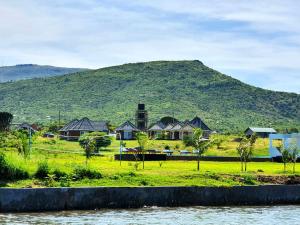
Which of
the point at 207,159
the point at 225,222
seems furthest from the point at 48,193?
the point at 207,159

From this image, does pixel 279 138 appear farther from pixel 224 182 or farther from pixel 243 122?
pixel 243 122

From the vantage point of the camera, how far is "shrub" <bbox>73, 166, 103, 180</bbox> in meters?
42.2

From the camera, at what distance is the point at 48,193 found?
37812 mm

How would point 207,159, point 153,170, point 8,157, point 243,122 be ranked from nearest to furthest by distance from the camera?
point 8,157, point 153,170, point 207,159, point 243,122

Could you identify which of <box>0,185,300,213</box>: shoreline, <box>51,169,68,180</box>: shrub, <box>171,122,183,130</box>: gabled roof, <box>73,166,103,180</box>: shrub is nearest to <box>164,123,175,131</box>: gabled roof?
<box>171,122,183,130</box>: gabled roof

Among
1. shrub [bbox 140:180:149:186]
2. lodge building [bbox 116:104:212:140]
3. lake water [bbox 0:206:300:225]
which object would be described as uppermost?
lodge building [bbox 116:104:212:140]

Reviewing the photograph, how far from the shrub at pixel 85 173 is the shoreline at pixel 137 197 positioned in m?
3.18

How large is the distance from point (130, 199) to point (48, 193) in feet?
16.6

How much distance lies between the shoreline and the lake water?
823 millimetres

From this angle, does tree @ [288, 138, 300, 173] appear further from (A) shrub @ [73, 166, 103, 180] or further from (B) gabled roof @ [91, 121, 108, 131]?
(B) gabled roof @ [91, 121, 108, 131]

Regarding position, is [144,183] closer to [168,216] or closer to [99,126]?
[168,216]

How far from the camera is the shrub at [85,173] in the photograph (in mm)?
42200

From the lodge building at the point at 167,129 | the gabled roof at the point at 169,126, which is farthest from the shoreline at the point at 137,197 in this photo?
the gabled roof at the point at 169,126

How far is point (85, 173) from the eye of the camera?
1676 inches
